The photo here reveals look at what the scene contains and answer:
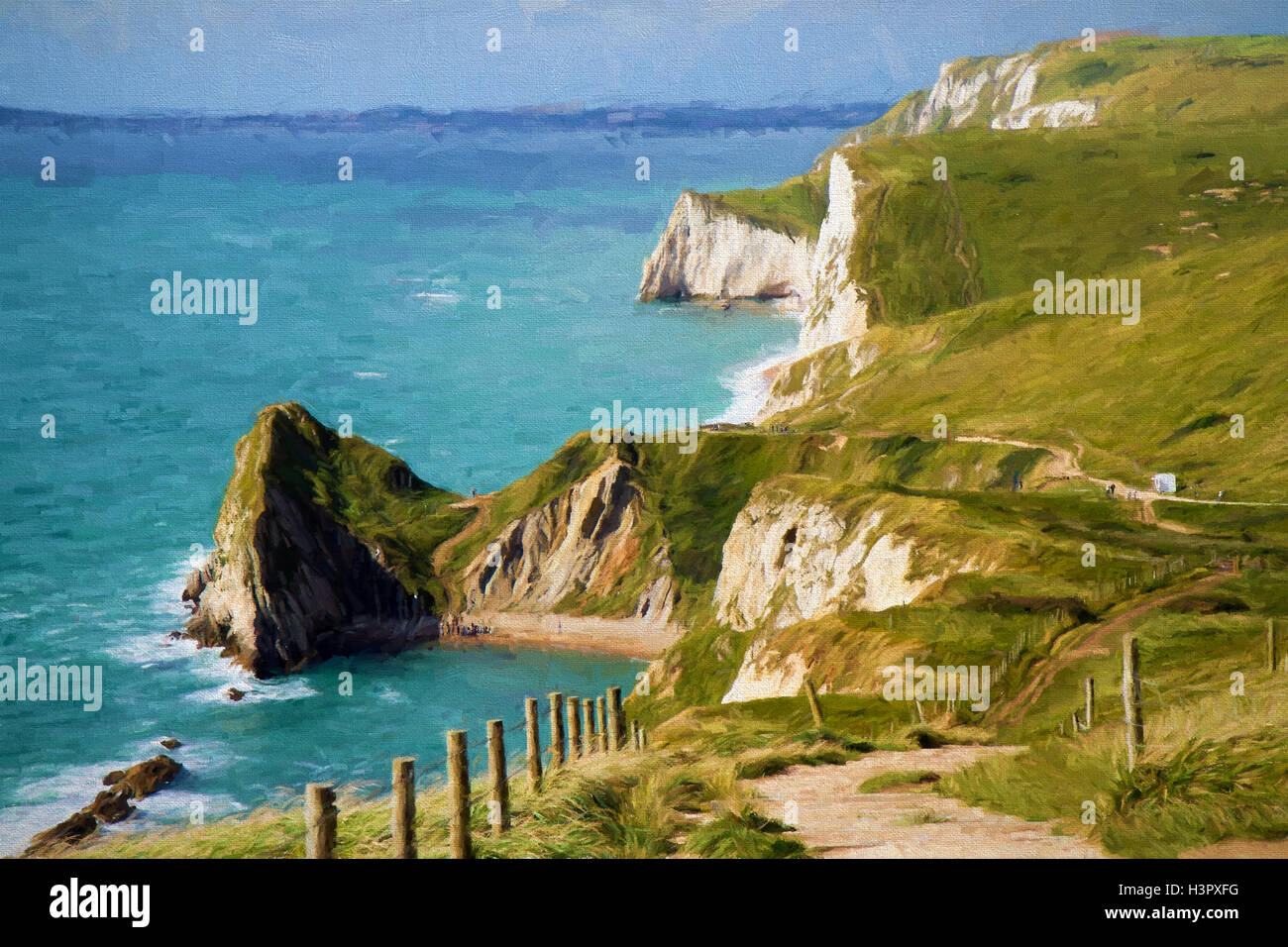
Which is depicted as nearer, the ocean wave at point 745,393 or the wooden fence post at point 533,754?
the wooden fence post at point 533,754

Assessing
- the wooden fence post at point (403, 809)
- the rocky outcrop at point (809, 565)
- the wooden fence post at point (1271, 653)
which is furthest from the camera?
the rocky outcrop at point (809, 565)

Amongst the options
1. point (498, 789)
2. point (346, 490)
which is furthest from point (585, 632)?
point (498, 789)

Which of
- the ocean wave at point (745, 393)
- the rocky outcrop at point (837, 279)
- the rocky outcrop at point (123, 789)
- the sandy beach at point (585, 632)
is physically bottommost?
the rocky outcrop at point (123, 789)

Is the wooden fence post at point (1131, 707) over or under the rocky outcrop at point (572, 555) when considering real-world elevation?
over

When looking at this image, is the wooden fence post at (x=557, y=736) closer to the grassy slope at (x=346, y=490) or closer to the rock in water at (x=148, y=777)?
the rock in water at (x=148, y=777)

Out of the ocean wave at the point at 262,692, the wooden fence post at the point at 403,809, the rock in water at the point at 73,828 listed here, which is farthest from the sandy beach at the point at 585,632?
the wooden fence post at the point at 403,809
